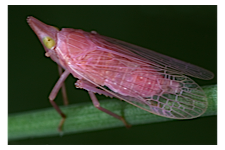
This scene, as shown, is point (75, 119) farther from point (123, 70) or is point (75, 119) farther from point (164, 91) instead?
point (164, 91)

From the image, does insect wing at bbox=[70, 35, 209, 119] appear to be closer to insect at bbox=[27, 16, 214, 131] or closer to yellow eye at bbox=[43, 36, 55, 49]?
insect at bbox=[27, 16, 214, 131]

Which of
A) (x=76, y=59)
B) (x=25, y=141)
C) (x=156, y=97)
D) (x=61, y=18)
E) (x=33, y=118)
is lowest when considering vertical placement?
(x=25, y=141)

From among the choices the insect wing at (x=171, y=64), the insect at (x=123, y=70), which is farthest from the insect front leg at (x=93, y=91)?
the insect wing at (x=171, y=64)

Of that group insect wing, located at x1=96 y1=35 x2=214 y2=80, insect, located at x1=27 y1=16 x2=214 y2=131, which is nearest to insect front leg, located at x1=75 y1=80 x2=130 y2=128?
insect, located at x1=27 y1=16 x2=214 y2=131

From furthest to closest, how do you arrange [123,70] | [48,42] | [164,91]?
[48,42] < [123,70] < [164,91]

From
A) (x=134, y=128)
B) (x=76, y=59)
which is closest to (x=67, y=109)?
(x=76, y=59)

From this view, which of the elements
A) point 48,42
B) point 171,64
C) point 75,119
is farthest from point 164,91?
point 48,42

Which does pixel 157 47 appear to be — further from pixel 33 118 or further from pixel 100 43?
pixel 33 118
